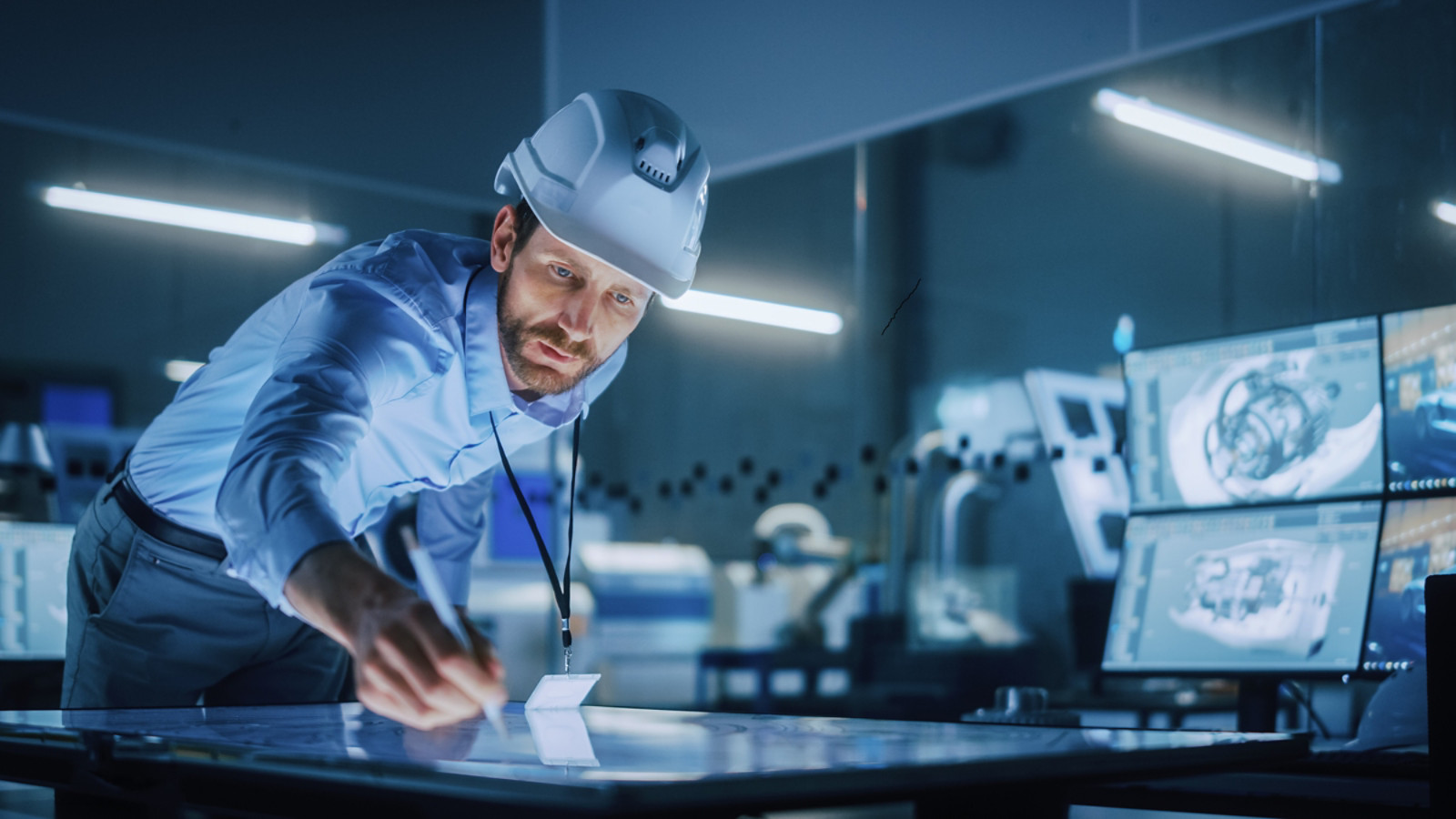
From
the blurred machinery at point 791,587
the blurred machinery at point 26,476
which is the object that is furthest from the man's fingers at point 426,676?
the blurred machinery at point 791,587

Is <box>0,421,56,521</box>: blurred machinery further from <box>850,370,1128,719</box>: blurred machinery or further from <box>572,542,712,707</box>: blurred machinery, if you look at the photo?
<box>850,370,1128,719</box>: blurred machinery

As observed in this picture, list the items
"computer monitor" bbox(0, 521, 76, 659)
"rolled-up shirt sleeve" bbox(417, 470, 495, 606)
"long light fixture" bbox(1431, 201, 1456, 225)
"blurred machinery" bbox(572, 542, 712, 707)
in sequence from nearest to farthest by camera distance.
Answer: "rolled-up shirt sleeve" bbox(417, 470, 495, 606) → "computer monitor" bbox(0, 521, 76, 659) → "long light fixture" bbox(1431, 201, 1456, 225) → "blurred machinery" bbox(572, 542, 712, 707)

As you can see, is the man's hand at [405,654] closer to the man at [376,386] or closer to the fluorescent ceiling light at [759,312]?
the man at [376,386]

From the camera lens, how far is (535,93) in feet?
15.0

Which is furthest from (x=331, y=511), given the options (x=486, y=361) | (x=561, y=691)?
(x=486, y=361)

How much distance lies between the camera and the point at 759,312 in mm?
4520

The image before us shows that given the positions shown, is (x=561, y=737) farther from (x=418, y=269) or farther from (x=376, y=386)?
(x=418, y=269)

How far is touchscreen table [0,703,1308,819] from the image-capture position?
2.18 feet

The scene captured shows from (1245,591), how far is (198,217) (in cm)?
369

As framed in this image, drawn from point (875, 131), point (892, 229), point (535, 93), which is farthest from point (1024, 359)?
point (535, 93)

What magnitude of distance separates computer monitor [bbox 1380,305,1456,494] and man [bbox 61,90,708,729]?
130cm

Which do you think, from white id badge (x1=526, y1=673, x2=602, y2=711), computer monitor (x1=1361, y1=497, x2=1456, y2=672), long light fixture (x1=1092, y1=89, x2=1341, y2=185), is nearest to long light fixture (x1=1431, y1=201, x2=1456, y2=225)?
long light fixture (x1=1092, y1=89, x2=1341, y2=185)

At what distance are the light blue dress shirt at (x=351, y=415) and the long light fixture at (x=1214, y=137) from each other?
84.8 inches

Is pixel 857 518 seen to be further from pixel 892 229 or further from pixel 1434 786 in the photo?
pixel 1434 786
